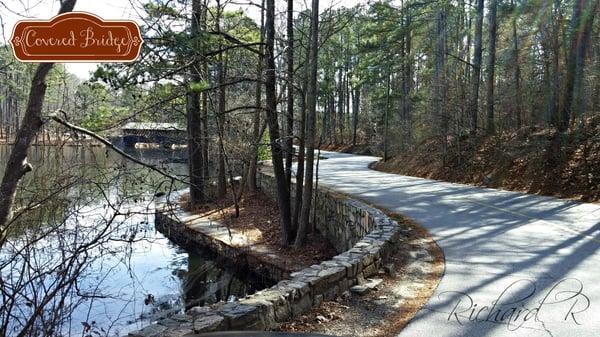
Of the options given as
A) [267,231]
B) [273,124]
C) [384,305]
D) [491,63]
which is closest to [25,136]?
[384,305]

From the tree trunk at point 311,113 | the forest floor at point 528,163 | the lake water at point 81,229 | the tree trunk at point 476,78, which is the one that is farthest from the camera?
the tree trunk at point 476,78

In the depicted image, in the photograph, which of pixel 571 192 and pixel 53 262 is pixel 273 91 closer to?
pixel 53 262

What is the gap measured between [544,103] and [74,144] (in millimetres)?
16011

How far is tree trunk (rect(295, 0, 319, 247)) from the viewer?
1015 cm

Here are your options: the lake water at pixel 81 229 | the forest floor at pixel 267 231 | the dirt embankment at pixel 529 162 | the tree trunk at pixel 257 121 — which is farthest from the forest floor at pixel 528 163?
the lake water at pixel 81 229

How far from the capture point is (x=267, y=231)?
13477mm

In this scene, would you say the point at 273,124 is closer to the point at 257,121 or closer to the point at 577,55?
the point at 257,121

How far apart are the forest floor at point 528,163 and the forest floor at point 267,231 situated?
259 inches

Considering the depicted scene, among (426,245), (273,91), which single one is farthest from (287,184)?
(426,245)

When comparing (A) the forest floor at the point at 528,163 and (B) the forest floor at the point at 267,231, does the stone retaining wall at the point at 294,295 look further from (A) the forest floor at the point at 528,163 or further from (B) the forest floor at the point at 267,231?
(A) the forest floor at the point at 528,163

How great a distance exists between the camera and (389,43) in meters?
27.9

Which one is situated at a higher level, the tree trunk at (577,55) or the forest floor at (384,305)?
the tree trunk at (577,55)

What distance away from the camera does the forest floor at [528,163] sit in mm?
12992

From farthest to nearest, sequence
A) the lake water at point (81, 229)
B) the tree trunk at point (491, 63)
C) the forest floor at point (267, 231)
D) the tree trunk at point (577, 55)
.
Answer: the tree trunk at point (491, 63) → the tree trunk at point (577, 55) → the forest floor at point (267, 231) → the lake water at point (81, 229)
